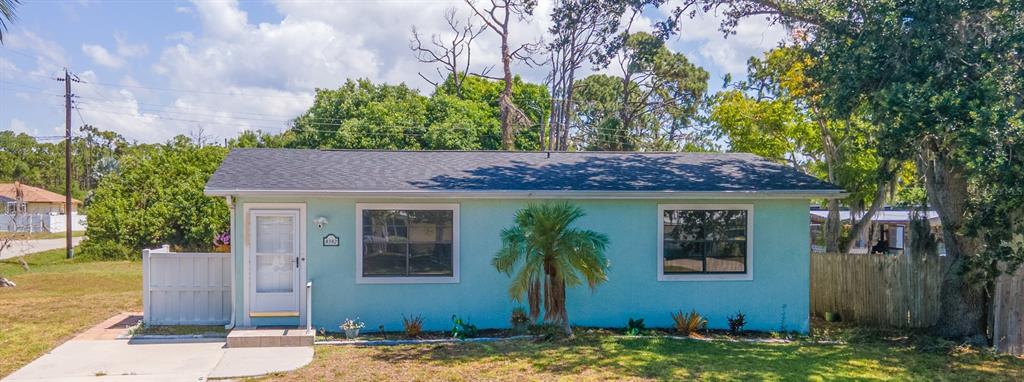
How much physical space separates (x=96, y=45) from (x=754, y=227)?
18.3 meters

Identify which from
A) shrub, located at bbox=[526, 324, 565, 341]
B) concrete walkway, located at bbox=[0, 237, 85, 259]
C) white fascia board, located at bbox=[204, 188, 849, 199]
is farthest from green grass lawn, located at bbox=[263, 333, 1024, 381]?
concrete walkway, located at bbox=[0, 237, 85, 259]

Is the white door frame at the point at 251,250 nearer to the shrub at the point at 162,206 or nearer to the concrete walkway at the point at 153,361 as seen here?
the concrete walkway at the point at 153,361

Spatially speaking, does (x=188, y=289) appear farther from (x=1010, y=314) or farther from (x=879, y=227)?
(x=879, y=227)

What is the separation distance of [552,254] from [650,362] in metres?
1.98

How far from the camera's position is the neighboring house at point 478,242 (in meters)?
10.5

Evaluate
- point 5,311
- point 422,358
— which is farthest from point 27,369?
point 5,311

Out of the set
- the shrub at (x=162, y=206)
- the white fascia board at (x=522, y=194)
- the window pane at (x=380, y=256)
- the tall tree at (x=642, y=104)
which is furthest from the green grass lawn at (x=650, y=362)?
the tall tree at (x=642, y=104)

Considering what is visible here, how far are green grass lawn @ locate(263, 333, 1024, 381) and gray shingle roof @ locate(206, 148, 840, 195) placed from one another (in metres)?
2.35

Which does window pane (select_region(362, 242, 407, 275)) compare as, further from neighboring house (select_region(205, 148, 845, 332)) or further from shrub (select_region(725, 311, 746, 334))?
shrub (select_region(725, 311, 746, 334))

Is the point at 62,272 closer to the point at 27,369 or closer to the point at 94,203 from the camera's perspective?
Answer: the point at 94,203

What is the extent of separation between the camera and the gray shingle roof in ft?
34.9

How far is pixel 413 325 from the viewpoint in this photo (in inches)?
408

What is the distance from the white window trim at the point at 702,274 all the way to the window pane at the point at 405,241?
324 cm

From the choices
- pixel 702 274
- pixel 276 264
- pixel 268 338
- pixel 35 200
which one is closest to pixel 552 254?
pixel 702 274
